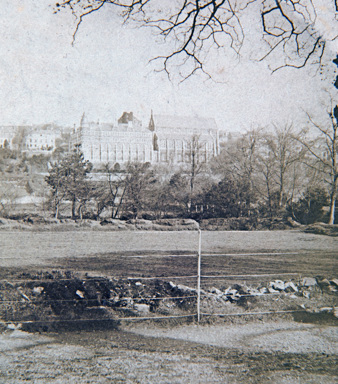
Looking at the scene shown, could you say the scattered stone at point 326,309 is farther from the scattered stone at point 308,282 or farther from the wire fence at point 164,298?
the scattered stone at point 308,282

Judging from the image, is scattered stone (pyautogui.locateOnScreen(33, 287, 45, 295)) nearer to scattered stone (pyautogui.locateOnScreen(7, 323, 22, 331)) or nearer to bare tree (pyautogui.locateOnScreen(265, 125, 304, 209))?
scattered stone (pyautogui.locateOnScreen(7, 323, 22, 331))

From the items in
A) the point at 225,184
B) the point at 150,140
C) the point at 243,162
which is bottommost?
the point at 225,184

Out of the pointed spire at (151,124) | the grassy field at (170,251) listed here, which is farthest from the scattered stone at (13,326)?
the pointed spire at (151,124)

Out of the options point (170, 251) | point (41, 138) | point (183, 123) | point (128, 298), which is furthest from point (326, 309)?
point (41, 138)

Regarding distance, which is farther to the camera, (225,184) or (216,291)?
(225,184)

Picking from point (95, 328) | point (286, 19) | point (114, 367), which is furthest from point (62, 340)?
point (286, 19)

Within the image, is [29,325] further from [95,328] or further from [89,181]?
[89,181]

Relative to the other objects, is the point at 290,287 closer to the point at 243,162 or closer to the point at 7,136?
the point at 243,162

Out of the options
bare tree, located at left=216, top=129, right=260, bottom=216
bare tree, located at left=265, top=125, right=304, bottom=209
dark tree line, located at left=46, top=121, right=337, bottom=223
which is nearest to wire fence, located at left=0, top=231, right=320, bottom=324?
dark tree line, located at left=46, top=121, right=337, bottom=223
